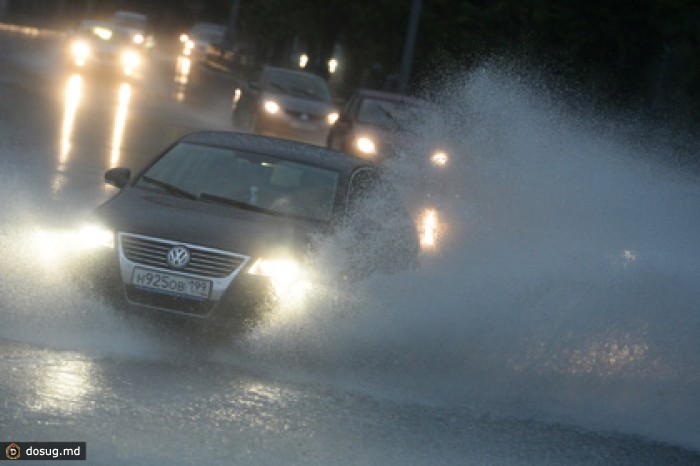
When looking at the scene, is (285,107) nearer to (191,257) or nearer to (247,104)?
(247,104)

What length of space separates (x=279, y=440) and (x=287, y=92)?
26.7 metres

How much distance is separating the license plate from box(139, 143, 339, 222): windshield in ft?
3.69

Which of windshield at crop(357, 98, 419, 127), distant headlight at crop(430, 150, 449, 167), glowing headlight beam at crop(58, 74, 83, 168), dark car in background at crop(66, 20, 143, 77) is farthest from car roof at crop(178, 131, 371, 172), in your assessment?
dark car in background at crop(66, 20, 143, 77)

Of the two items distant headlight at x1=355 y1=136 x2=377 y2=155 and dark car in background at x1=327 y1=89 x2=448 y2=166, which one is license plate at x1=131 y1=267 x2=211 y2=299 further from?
distant headlight at x1=355 y1=136 x2=377 y2=155

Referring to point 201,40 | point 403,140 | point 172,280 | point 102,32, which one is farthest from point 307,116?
point 201,40

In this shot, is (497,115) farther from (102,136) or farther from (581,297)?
(581,297)

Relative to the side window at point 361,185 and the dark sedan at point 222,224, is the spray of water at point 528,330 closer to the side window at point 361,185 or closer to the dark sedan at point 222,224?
the dark sedan at point 222,224

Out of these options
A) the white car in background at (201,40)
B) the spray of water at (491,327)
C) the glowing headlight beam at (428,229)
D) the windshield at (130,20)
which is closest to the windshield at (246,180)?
the spray of water at (491,327)

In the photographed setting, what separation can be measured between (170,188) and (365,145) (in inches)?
606

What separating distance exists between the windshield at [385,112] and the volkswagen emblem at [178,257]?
679 inches

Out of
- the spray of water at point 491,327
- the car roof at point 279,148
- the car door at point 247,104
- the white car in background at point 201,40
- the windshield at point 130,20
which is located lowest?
the white car in background at point 201,40

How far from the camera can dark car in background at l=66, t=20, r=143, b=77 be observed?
1876 inches

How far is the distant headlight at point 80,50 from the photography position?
47.8 metres

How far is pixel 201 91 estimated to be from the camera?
5453 cm
